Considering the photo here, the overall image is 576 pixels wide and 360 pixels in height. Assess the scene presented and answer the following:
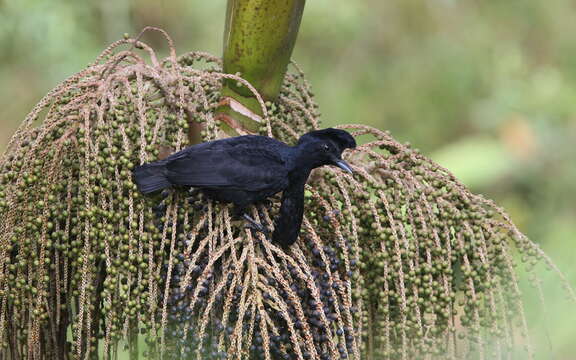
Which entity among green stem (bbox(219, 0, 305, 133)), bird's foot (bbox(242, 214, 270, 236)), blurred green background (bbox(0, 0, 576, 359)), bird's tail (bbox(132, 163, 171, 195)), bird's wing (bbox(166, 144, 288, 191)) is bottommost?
bird's foot (bbox(242, 214, 270, 236))

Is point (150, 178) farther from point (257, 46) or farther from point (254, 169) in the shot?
point (257, 46)

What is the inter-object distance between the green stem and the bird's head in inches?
9.2

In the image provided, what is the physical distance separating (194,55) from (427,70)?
14.9 feet

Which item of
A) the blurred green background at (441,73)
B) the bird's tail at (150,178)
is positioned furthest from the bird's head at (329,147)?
the blurred green background at (441,73)

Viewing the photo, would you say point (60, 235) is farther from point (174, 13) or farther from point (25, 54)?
point (174, 13)

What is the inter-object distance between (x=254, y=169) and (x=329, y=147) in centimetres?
19

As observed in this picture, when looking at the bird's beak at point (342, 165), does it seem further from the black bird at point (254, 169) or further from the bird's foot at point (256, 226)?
the bird's foot at point (256, 226)

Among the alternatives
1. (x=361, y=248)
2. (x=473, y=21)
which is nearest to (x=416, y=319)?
(x=361, y=248)

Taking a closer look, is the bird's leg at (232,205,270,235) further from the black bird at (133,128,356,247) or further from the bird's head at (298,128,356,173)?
the bird's head at (298,128,356,173)

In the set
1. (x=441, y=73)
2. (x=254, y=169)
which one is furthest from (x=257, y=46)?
(x=441, y=73)

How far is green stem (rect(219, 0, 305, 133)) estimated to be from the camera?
2023mm

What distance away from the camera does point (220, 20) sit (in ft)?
20.5

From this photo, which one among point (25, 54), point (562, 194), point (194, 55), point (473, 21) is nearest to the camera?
point (194, 55)

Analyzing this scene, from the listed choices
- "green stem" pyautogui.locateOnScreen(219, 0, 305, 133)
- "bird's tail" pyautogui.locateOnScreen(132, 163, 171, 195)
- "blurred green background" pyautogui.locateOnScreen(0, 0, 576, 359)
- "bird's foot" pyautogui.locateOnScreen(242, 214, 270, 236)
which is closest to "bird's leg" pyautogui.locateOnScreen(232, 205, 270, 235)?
"bird's foot" pyautogui.locateOnScreen(242, 214, 270, 236)
